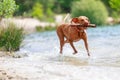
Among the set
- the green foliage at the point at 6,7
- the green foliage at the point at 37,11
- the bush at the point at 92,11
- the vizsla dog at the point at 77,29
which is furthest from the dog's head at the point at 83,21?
the green foliage at the point at 37,11

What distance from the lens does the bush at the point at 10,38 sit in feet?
61.2

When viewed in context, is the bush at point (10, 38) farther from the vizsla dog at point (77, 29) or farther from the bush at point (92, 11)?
the bush at point (92, 11)

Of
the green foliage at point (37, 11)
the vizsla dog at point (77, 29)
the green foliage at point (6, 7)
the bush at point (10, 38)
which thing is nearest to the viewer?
the vizsla dog at point (77, 29)

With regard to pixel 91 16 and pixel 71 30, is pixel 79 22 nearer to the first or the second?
pixel 71 30

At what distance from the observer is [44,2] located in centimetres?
7069

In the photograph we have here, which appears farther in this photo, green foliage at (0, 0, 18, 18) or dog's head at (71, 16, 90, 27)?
green foliage at (0, 0, 18, 18)

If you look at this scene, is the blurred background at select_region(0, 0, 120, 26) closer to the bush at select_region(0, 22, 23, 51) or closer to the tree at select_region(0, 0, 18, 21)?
the tree at select_region(0, 0, 18, 21)

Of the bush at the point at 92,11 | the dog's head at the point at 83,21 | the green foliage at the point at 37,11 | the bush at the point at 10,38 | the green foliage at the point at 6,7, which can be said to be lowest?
the green foliage at the point at 37,11

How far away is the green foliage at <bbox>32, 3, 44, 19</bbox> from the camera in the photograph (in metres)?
62.2

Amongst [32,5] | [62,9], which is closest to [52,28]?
[32,5]

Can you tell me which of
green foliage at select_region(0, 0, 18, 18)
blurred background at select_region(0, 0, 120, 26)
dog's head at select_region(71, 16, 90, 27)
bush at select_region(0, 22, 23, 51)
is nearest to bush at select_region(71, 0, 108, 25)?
blurred background at select_region(0, 0, 120, 26)

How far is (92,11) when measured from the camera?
49094 millimetres

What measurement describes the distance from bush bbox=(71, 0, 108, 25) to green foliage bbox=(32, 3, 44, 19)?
12.2m

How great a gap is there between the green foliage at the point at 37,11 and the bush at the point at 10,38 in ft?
140
